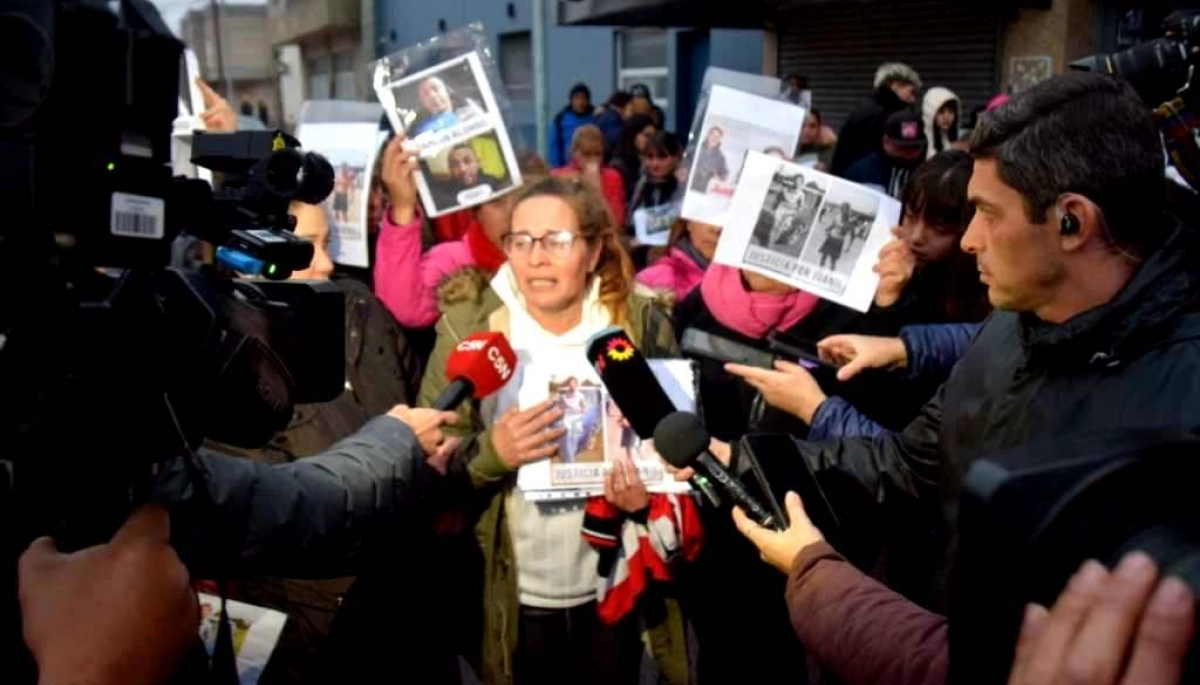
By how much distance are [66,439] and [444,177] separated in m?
2.46

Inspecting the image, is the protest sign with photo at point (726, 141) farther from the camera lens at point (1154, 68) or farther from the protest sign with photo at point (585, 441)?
the camera lens at point (1154, 68)

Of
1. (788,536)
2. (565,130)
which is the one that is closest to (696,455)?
(788,536)

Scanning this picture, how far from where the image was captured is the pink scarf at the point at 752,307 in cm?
303

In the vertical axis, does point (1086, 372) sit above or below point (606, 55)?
below

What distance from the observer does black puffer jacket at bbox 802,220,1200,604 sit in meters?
A: 1.53

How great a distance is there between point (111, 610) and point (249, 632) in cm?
125

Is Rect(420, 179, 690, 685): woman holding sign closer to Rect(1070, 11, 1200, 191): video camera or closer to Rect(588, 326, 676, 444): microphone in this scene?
Rect(588, 326, 676, 444): microphone

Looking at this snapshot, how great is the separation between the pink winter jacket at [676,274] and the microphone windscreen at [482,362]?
4.82 ft

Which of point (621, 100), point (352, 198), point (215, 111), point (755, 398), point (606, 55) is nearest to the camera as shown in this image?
point (755, 398)

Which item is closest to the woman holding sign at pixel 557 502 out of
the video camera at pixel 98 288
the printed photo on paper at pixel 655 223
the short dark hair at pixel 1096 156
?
the short dark hair at pixel 1096 156

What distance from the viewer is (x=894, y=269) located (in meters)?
2.86

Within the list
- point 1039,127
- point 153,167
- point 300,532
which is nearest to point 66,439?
point 153,167

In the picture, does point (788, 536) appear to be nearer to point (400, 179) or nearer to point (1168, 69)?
point (1168, 69)

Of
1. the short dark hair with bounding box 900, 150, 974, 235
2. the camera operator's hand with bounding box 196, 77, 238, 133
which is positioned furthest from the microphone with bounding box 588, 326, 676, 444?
the camera operator's hand with bounding box 196, 77, 238, 133
